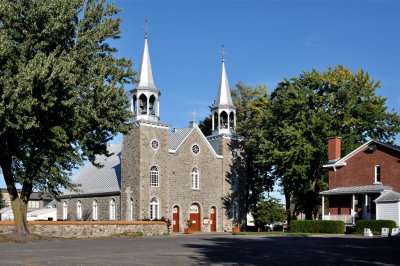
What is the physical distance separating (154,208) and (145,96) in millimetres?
10216

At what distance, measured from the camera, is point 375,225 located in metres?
34.6

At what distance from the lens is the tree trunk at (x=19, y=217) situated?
28281 millimetres

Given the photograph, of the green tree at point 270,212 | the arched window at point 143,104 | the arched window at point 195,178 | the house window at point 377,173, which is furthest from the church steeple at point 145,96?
the house window at point 377,173

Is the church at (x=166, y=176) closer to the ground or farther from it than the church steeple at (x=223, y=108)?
closer to the ground

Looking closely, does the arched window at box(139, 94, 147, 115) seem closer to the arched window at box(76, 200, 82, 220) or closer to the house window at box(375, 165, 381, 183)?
the arched window at box(76, 200, 82, 220)

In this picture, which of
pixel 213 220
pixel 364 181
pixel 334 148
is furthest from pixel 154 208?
pixel 364 181

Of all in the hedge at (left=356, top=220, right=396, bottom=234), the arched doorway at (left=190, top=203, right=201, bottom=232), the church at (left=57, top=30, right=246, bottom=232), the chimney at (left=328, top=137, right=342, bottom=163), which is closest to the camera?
the hedge at (left=356, top=220, right=396, bottom=234)

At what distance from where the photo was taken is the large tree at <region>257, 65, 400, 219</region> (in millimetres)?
43125

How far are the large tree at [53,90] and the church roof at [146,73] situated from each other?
1425 cm

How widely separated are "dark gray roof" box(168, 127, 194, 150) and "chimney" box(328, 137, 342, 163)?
13.9 m

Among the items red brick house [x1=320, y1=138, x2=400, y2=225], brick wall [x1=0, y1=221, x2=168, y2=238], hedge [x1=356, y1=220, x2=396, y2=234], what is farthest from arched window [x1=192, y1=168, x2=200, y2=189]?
hedge [x1=356, y1=220, x2=396, y2=234]

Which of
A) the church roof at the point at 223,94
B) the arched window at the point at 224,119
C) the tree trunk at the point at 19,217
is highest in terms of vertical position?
the church roof at the point at 223,94

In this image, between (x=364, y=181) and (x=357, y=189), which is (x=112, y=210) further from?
(x=364, y=181)

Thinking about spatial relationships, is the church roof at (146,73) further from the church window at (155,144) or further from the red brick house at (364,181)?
the red brick house at (364,181)
